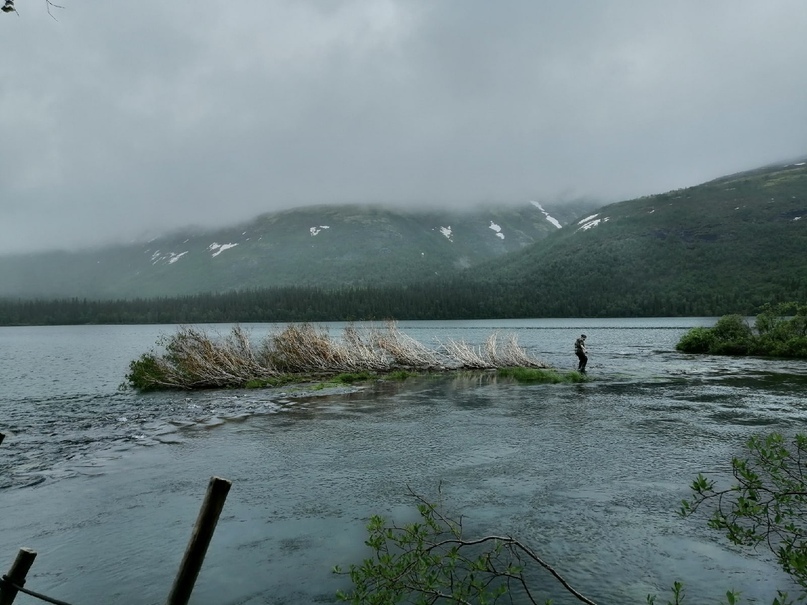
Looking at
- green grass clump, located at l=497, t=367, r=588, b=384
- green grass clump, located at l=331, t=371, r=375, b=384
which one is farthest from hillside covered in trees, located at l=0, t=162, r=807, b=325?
green grass clump, located at l=497, t=367, r=588, b=384

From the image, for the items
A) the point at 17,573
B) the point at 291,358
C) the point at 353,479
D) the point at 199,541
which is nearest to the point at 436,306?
the point at 291,358

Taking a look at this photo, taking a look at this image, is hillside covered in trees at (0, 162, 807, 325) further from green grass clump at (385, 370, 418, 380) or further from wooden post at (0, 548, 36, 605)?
wooden post at (0, 548, 36, 605)

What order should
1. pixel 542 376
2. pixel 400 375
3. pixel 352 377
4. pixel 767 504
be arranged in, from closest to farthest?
pixel 767 504
pixel 542 376
pixel 352 377
pixel 400 375

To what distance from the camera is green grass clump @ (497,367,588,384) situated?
36188 millimetres

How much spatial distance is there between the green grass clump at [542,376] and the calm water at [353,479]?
11.5 ft

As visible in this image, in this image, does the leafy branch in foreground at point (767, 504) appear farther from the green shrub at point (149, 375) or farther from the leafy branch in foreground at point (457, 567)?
the green shrub at point (149, 375)

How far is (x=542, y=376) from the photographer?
37.2 metres

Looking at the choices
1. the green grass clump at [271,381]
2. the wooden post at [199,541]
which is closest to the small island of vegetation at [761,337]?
the green grass clump at [271,381]

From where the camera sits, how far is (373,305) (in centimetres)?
17100

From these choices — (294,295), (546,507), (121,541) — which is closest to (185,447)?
(121,541)

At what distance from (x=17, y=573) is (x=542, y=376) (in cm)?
3400

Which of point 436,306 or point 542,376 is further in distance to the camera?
point 436,306

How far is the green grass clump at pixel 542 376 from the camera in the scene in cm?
3619

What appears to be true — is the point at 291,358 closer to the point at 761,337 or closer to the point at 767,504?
the point at 767,504
